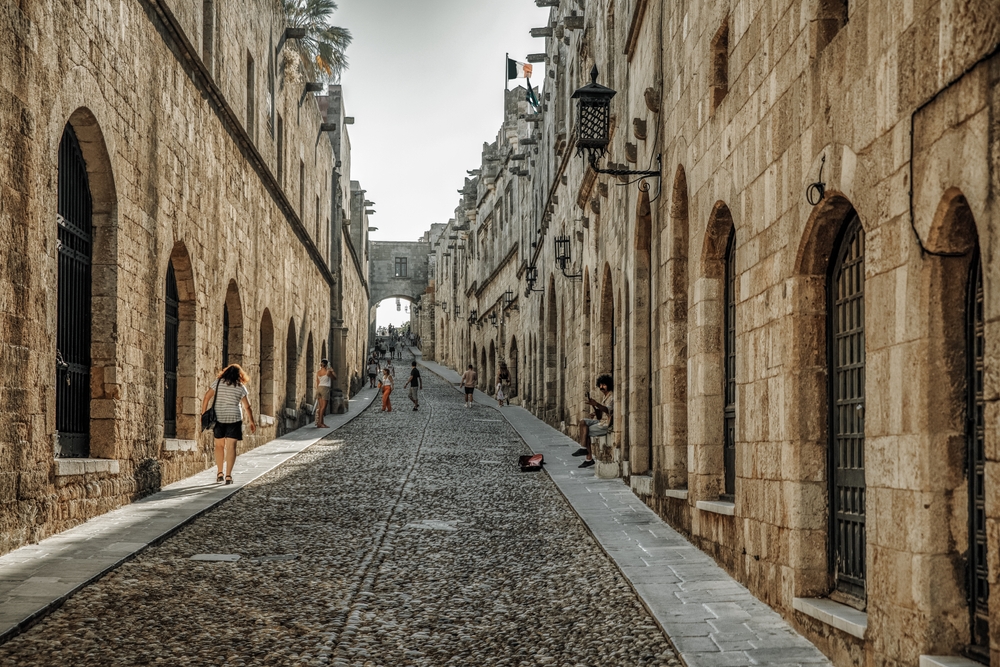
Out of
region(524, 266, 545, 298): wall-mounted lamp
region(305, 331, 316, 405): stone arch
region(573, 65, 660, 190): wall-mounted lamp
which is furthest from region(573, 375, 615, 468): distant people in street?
region(524, 266, 545, 298): wall-mounted lamp

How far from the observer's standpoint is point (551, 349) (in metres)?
26.8

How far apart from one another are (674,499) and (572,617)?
3487mm

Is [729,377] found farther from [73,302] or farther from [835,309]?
[73,302]

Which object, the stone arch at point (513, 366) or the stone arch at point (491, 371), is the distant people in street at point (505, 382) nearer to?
the stone arch at point (513, 366)

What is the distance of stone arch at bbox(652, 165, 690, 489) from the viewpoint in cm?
990

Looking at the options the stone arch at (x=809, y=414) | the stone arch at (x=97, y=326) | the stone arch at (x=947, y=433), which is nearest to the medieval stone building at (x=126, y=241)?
the stone arch at (x=97, y=326)

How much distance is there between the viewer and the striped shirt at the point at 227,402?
40.7 feet

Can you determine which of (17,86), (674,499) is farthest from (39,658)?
(674,499)

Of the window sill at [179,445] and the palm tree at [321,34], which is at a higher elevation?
the palm tree at [321,34]

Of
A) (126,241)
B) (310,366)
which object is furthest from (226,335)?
(310,366)

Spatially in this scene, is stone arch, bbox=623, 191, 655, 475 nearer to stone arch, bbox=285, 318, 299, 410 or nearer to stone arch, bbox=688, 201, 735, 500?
stone arch, bbox=688, 201, 735, 500

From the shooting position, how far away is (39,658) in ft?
16.7

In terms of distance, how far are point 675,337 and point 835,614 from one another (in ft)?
16.2

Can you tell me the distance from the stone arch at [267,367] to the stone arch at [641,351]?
30.4 feet
